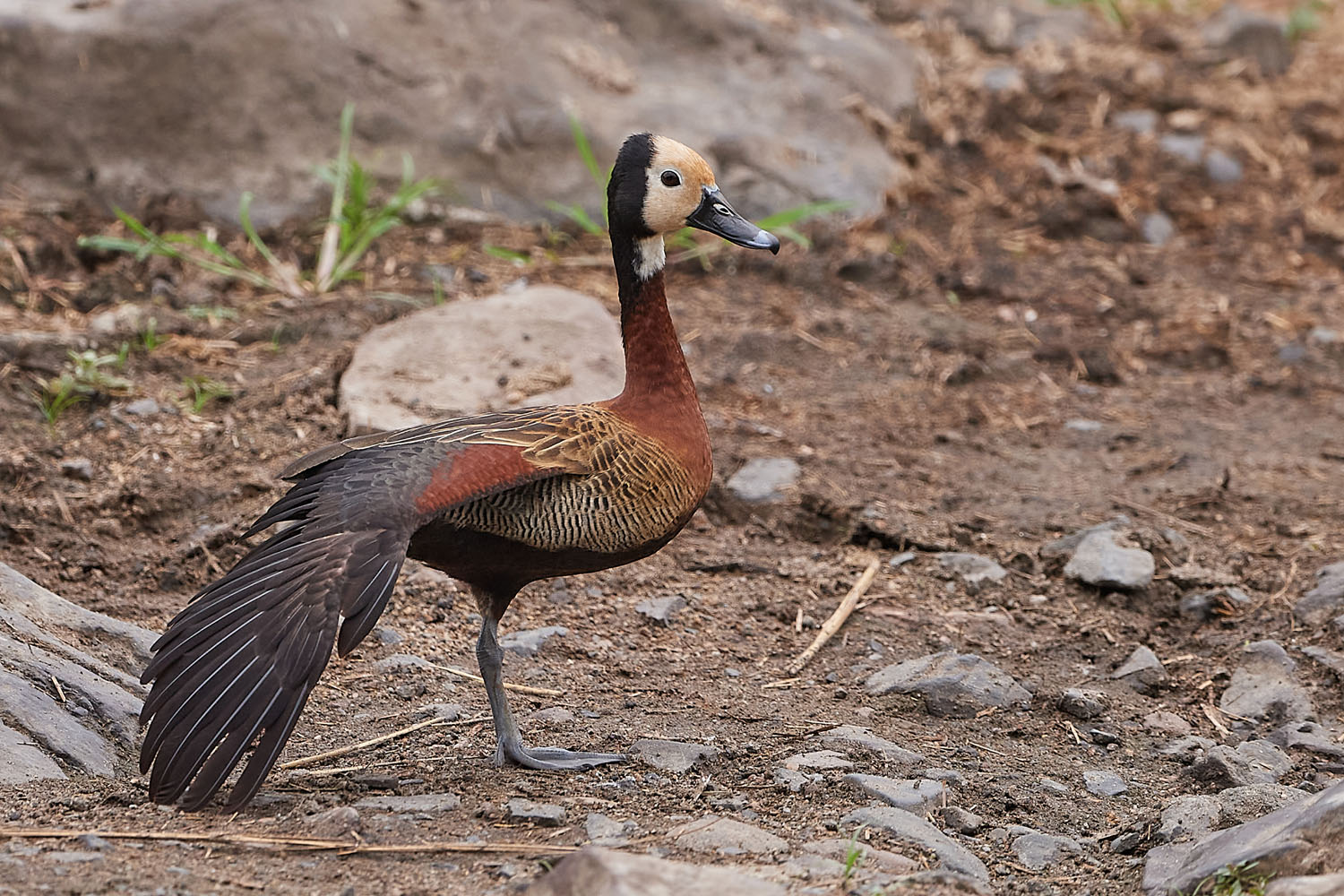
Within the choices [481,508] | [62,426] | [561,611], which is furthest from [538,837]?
[62,426]

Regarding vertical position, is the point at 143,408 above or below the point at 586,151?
below

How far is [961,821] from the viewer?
333cm

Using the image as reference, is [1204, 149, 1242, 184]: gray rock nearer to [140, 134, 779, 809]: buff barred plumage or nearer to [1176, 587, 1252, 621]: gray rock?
[1176, 587, 1252, 621]: gray rock

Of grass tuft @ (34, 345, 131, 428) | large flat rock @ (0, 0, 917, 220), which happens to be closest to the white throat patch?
grass tuft @ (34, 345, 131, 428)

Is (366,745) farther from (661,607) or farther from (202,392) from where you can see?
(202,392)

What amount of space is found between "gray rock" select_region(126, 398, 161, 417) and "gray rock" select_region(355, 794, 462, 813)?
2808mm

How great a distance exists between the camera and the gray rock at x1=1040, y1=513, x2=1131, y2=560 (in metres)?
5.02

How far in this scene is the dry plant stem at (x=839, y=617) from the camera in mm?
4461

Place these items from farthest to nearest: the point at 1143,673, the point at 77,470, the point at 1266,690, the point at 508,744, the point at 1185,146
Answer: the point at 1185,146
the point at 77,470
the point at 1143,673
the point at 1266,690
the point at 508,744

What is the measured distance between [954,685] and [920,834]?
3.29 ft

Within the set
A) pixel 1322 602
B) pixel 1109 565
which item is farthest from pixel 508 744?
pixel 1322 602

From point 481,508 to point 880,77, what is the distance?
5.66 m

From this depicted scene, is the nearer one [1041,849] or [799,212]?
[1041,849]

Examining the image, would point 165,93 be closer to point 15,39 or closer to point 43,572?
point 15,39
